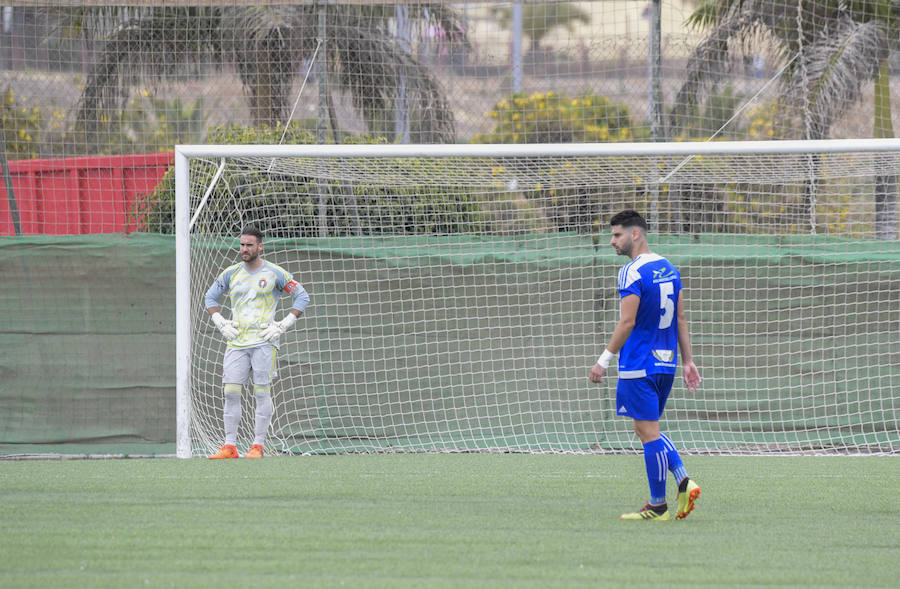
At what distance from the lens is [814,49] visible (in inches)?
517

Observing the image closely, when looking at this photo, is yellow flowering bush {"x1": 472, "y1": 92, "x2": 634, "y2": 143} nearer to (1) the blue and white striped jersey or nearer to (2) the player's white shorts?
(2) the player's white shorts

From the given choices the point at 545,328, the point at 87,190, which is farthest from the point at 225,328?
the point at 87,190

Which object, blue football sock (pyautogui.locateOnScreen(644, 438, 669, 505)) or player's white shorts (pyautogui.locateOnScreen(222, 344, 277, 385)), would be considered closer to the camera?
blue football sock (pyautogui.locateOnScreen(644, 438, 669, 505))

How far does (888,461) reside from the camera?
344 inches

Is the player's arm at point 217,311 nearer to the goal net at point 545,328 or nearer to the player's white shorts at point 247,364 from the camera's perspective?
the player's white shorts at point 247,364

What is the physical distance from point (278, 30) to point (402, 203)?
3354 millimetres

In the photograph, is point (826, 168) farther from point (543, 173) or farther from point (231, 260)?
point (231, 260)

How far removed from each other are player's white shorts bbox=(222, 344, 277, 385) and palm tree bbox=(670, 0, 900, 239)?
736cm

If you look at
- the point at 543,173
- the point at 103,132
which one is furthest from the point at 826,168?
the point at 103,132

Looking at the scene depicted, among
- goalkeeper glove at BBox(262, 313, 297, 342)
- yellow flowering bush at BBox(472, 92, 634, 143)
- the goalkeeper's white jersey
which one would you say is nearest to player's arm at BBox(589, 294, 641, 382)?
goalkeeper glove at BBox(262, 313, 297, 342)

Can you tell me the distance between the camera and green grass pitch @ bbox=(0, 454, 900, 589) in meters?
4.37

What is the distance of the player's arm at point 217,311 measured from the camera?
852 centimetres

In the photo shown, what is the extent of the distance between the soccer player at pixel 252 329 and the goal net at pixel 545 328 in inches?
50.7

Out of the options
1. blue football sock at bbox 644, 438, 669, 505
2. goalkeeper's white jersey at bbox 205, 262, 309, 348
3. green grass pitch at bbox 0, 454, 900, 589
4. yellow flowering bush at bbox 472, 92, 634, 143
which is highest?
yellow flowering bush at bbox 472, 92, 634, 143
